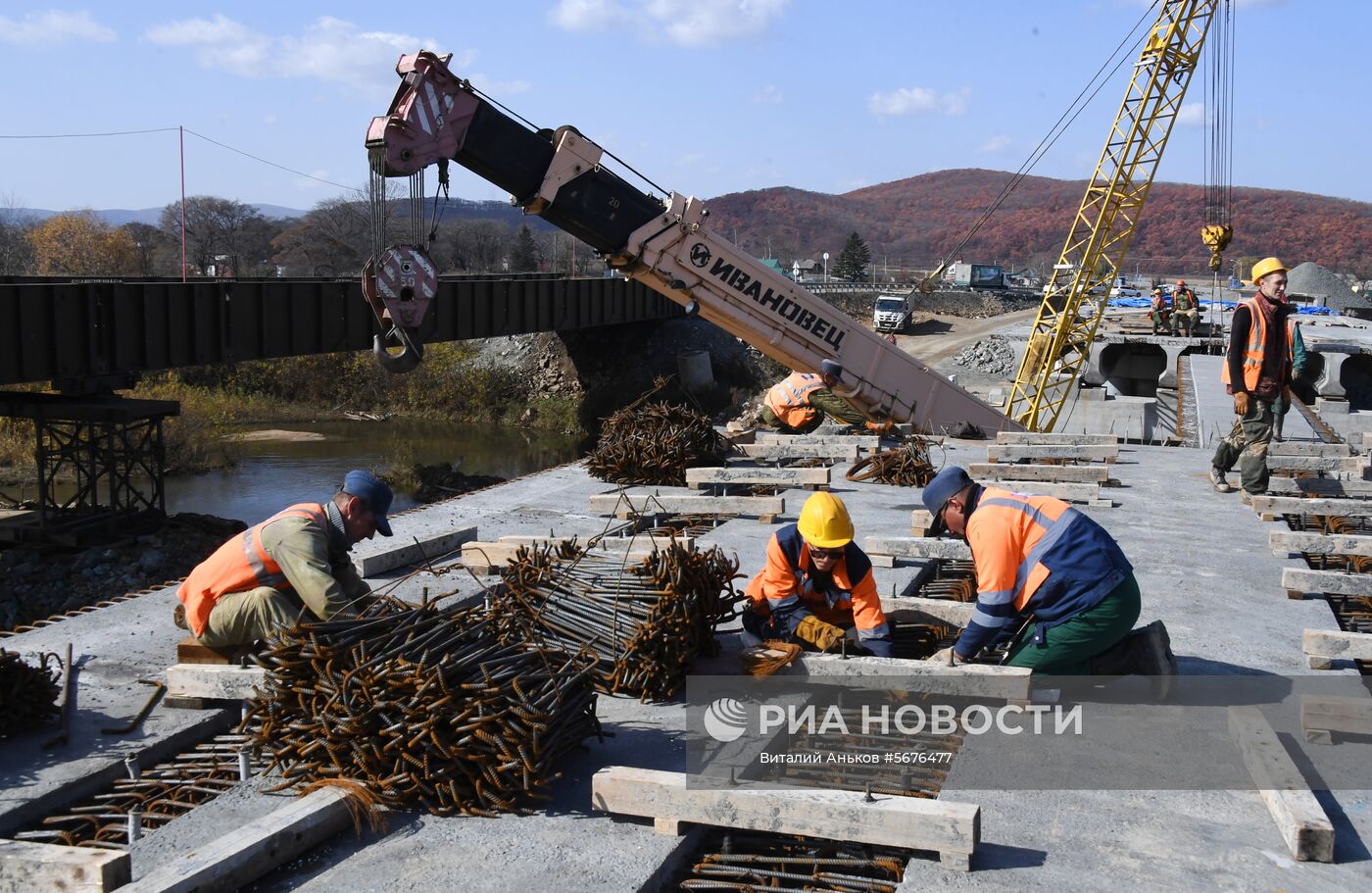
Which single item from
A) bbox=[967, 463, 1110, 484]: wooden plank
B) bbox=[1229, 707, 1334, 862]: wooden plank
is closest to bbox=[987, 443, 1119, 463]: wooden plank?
bbox=[967, 463, 1110, 484]: wooden plank

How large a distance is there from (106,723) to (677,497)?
5734mm

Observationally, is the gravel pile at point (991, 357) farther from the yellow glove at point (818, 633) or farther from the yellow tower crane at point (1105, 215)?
the yellow glove at point (818, 633)

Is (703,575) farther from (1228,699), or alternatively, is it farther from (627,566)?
(1228,699)

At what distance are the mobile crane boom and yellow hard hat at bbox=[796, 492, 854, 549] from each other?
26.4 feet

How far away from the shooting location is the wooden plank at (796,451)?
13945mm

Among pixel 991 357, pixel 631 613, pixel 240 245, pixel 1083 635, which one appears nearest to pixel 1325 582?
pixel 1083 635

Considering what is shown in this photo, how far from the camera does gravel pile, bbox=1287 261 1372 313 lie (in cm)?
5528

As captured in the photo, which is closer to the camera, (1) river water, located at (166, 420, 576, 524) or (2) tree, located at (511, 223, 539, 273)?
(1) river water, located at (166, 420, 576, 524)

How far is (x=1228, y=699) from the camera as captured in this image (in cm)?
605

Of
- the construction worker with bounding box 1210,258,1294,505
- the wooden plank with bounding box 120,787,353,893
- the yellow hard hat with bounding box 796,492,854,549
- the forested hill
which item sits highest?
the forested hill

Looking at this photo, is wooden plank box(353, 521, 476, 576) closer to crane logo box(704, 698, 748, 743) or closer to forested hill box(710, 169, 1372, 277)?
crane logo box(704, 698, 748, 743)

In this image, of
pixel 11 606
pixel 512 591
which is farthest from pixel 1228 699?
pixel 11 606

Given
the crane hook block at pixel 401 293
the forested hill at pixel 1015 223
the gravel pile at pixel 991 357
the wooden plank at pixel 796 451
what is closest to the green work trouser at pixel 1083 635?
the crane hook block at pixel 401 293

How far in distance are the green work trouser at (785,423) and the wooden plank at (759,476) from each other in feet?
15.9
